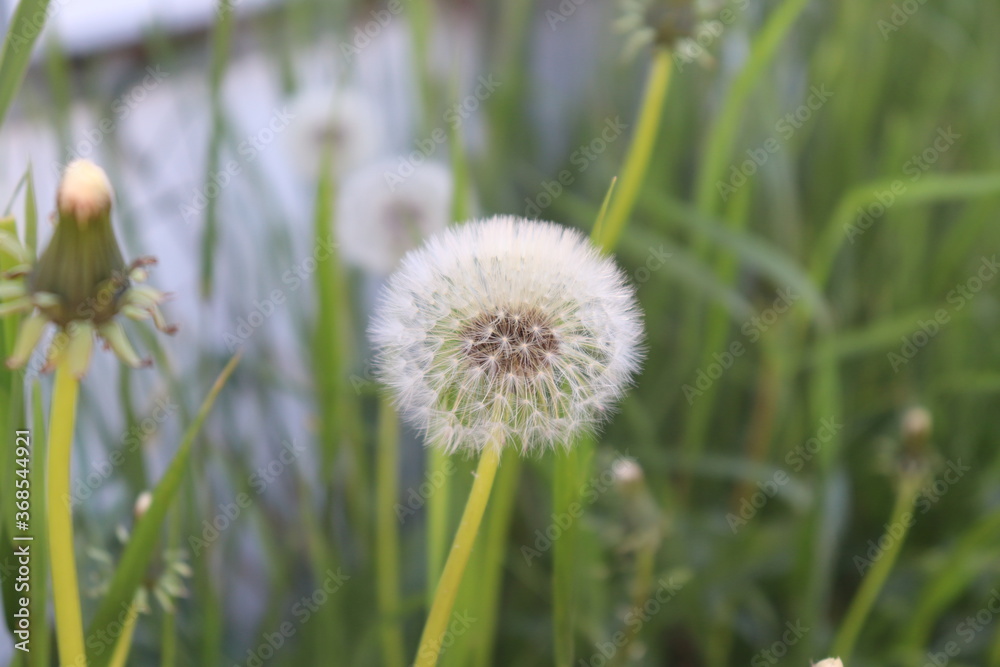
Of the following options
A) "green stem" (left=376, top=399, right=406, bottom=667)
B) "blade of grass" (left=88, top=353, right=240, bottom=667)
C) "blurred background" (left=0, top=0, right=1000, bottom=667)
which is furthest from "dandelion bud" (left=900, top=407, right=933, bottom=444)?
"blade of grass" (left=88, top=353, right=240, bottom=667)

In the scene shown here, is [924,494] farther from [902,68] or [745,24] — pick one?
[902,68]

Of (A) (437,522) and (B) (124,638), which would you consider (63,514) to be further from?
(A) (437,522)

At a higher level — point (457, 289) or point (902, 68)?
point (902, 68)

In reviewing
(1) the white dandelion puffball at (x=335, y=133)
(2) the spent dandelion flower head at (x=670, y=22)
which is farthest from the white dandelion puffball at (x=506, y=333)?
(1) the white dandelion puffball at (x=335, y=133)

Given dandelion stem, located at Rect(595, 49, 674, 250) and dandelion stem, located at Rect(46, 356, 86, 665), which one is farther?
dandelion stem, located at Rect(595, 49, 674, 250)

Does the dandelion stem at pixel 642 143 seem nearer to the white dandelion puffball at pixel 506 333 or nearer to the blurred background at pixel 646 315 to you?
the blurred background at pixel 646 315

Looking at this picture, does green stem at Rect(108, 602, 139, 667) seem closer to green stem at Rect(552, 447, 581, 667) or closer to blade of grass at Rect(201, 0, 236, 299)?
green stem at Rect(552, 447, 581, 667)

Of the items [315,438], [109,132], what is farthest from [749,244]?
[109,132]
